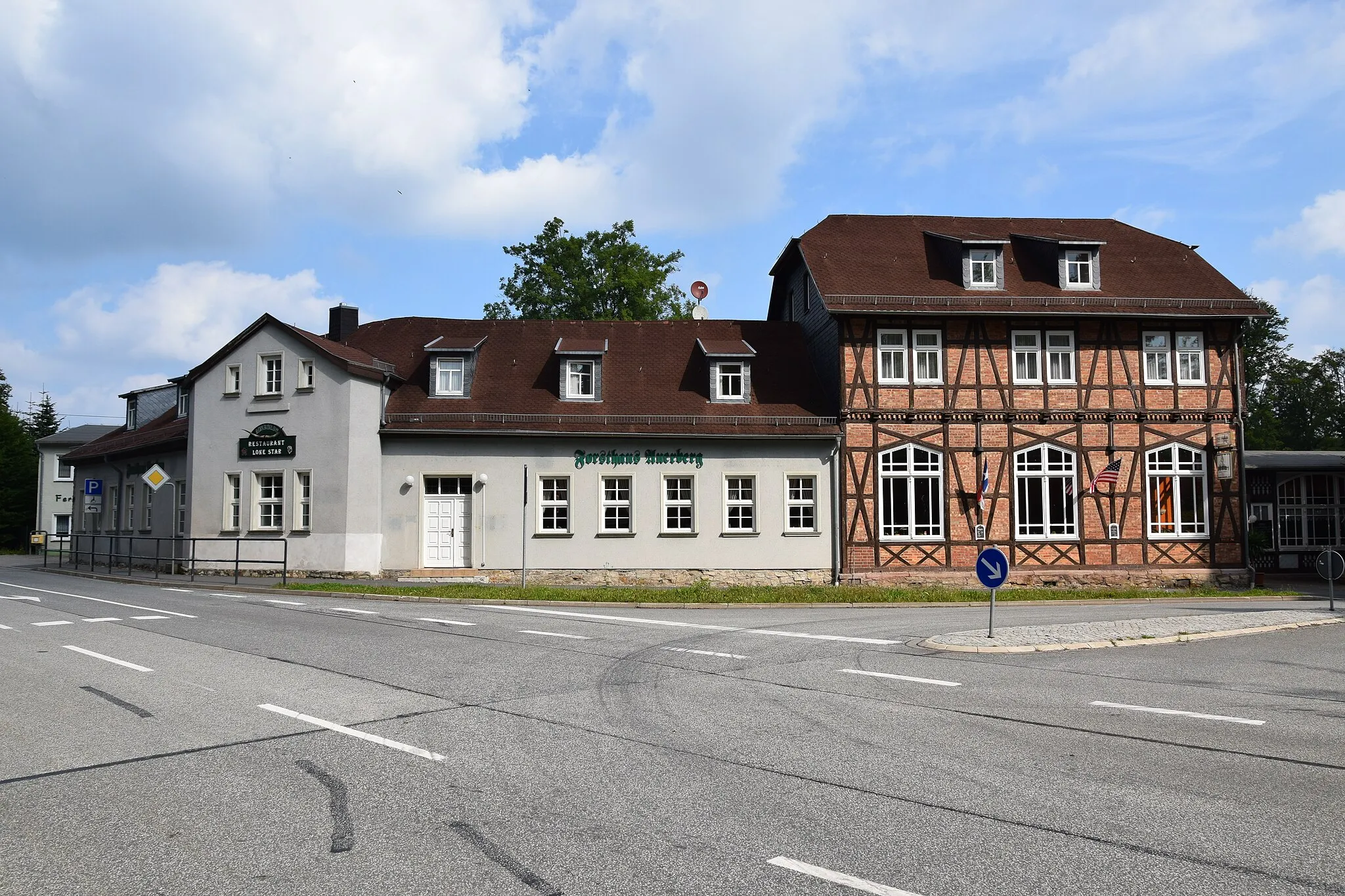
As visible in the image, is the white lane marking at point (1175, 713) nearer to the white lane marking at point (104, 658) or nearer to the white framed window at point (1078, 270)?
the white lane marking at point (104, 658)

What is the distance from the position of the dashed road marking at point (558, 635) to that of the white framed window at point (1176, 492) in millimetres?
19310

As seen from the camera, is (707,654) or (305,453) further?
(305,453)

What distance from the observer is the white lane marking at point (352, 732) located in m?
6.82

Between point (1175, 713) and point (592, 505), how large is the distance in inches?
743

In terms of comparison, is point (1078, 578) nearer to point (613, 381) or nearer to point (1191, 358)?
point (1191, 358)

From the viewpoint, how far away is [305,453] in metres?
26.0

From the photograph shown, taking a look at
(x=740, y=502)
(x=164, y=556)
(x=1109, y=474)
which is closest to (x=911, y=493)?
(x=740, y=502)

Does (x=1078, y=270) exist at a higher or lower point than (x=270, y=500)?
higher

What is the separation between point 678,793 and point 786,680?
4.45 metres

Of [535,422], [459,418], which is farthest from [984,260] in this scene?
[459,418]

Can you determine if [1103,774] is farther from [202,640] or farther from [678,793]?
[202,640]

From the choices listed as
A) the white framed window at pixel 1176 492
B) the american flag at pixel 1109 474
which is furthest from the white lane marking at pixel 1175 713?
the white framed window at pixel 1176 492

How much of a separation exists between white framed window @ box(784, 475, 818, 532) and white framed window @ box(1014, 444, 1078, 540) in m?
5.54

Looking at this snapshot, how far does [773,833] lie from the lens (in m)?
5.07
